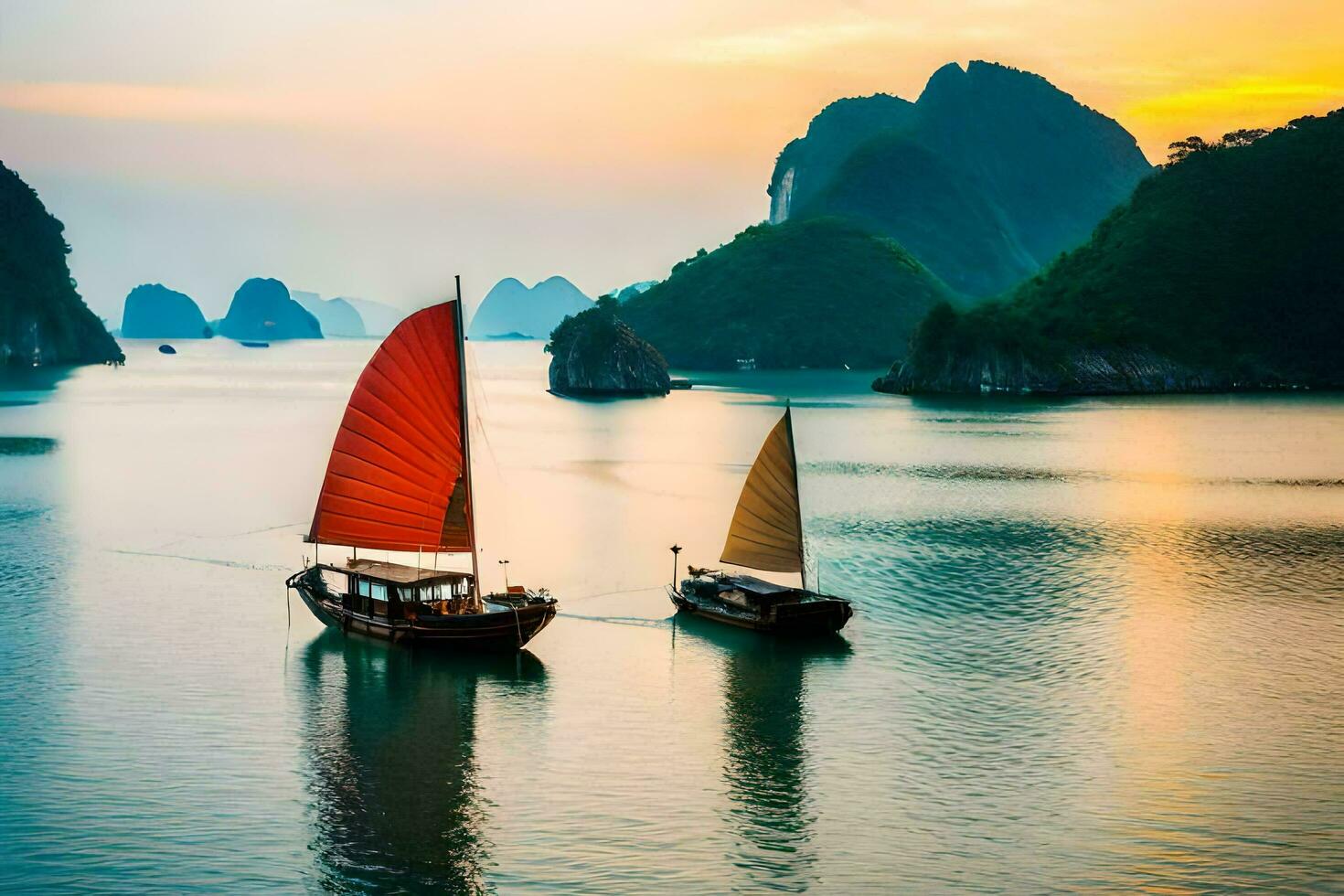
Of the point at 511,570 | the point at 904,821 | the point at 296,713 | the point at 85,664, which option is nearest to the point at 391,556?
the point at 511,570

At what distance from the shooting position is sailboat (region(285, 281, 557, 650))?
3212cm

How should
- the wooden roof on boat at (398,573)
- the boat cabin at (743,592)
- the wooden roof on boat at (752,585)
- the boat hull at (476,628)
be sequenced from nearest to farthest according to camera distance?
the boat hull at (476,628) → the wooden roof on boat at (398,573) → the boat cabin at (743,592) → the wooden roof on boat at (752,585)

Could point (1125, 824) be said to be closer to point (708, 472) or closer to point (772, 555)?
point (772, 555)

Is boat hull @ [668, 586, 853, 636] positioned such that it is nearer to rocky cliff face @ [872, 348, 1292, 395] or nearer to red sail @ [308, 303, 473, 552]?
red sail @ [308, 303, 473, 552]

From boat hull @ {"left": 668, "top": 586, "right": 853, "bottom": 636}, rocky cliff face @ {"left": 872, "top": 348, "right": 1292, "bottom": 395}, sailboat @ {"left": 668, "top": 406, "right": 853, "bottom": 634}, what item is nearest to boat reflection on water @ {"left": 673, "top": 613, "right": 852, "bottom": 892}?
boat hull @ {"left": 668, "top": 586, "right": 853, "bottom": 636}

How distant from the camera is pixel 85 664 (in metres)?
31.7

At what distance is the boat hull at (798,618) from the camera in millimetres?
33844

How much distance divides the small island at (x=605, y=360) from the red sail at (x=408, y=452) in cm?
12614

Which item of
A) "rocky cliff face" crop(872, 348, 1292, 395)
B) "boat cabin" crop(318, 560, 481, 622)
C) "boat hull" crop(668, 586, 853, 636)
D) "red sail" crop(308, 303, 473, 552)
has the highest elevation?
"rocky cliff face" crop(872, 348, 1292, 395)

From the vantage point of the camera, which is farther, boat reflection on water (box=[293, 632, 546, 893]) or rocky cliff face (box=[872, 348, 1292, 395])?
rocky cliff face (box=[872, 348, 1292, 395])

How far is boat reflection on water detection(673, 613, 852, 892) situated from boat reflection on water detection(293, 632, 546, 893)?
4458 millimetres

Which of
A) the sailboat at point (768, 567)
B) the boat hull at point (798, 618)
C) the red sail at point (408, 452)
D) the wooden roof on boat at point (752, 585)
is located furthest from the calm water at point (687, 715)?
the red sail at point (408, 452)

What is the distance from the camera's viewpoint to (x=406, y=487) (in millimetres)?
33594

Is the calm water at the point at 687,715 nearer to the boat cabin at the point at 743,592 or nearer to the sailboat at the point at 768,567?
the sailboat at the point at 768,567
